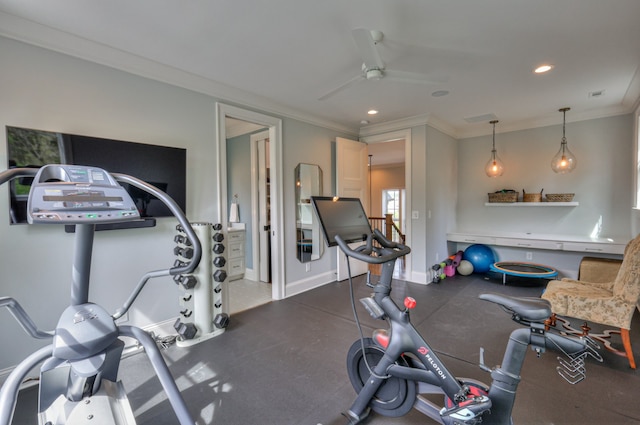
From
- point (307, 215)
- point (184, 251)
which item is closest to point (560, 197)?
point (307, 215)

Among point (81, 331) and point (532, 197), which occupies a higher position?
point (532, 197)

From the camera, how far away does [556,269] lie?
457 cm

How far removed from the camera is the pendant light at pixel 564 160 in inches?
166

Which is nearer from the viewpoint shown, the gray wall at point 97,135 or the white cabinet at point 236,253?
the gray wall at point 97,135

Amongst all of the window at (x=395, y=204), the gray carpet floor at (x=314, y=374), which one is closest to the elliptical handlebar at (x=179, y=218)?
the gray carpet floor at (x=314, y=374)

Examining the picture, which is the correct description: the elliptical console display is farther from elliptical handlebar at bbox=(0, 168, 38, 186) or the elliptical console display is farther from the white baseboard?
the white baseboard

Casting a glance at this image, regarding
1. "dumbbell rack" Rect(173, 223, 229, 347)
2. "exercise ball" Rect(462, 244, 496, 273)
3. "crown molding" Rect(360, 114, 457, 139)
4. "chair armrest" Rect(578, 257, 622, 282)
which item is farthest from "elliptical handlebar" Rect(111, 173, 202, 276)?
"exercise ball" Rect(462, 244, 496, 273)

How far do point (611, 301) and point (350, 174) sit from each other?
3292 mm

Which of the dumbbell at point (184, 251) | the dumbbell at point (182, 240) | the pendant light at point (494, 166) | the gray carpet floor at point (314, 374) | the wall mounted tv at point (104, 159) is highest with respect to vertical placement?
the pendant light at point (494, 166)

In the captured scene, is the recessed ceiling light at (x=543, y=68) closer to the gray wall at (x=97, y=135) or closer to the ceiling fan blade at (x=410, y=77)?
the ceiling fan blade at (x=410, y=77)

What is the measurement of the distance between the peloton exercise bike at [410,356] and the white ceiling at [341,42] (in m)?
1.40

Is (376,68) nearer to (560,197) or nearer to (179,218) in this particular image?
(179,218)

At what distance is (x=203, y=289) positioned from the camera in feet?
9.05

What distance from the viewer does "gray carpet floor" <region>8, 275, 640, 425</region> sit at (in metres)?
1.79
